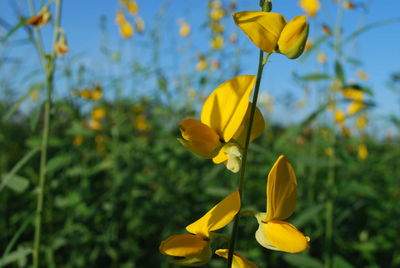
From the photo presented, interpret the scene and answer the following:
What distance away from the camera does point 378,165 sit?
5.14m

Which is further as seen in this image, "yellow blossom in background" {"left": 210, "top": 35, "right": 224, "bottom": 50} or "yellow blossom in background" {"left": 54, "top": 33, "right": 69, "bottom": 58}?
"yellow blossom in background" {"left": 210, "top": 35, "right": 224, "bottom": 50}

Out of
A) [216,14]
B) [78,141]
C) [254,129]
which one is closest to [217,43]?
[216,14]

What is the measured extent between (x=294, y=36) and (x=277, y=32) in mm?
32

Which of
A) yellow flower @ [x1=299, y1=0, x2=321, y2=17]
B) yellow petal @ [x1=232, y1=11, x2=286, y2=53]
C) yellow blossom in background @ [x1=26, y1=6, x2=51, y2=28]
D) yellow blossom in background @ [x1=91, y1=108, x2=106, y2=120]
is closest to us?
yellow petal @ [x1=232, y1=11, x2=286, y2=53]

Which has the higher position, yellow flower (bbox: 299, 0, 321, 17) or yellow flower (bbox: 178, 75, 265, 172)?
yellow flower (bbox: 299, 0, 321, 17)

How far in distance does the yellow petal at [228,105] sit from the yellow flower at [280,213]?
0.11 metres

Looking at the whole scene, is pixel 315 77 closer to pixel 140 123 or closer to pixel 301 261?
pixel 301 261

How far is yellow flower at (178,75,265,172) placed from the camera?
0.73 meters

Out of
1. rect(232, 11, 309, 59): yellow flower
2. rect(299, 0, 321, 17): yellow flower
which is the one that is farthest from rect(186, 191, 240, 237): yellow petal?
rect(299, 0, 321, 17): yellow flower

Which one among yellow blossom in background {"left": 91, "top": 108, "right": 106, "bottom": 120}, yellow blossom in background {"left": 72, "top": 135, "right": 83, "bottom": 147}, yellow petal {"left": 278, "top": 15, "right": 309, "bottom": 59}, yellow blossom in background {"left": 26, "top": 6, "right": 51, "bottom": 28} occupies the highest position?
yellow blossom in background {"left": 26, "top": 6, "right": 51, "bottom": 28}

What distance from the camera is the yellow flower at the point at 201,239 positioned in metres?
0.70

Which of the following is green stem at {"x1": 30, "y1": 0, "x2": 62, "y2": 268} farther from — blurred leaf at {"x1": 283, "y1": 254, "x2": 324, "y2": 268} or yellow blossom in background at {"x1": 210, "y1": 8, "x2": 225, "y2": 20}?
yellow blossom in background at {"x1": 210, "y1": 8, "x2": 225, "y2": 20}

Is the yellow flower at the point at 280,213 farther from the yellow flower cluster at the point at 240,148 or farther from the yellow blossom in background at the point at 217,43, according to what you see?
the yellow blossom in background at the point at 217,43

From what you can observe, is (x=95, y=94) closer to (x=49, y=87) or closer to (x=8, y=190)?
(x=8, y=190)
